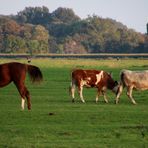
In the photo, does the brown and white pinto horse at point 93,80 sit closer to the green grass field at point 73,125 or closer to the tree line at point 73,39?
Answer: the green grass field at point 73,125

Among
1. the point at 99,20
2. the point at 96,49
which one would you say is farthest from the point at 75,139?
the point at 99,20

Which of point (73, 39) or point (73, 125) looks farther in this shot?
point (73, 39)

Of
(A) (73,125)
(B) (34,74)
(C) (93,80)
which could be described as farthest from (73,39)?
(A) (73,125)

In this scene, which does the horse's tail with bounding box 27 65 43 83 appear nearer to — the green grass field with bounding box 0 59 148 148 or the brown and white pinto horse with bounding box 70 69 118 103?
the green grass field with bounding box 0 59 148 148

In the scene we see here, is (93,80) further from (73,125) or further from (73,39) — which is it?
(73,39)

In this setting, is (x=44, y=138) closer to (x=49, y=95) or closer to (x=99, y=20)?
(x=49, y=95)

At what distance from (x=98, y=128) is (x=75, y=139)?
188cm

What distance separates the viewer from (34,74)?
2378cm

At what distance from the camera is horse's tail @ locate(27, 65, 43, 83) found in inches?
933

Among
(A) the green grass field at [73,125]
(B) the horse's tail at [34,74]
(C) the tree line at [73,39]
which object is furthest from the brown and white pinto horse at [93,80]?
(C) the tree line at [73,39]

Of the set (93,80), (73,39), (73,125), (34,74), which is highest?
(73,39)

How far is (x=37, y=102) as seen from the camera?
25562 millimetres

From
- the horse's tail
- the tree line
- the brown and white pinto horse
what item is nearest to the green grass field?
the horse's tail

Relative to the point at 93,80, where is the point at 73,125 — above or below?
below
